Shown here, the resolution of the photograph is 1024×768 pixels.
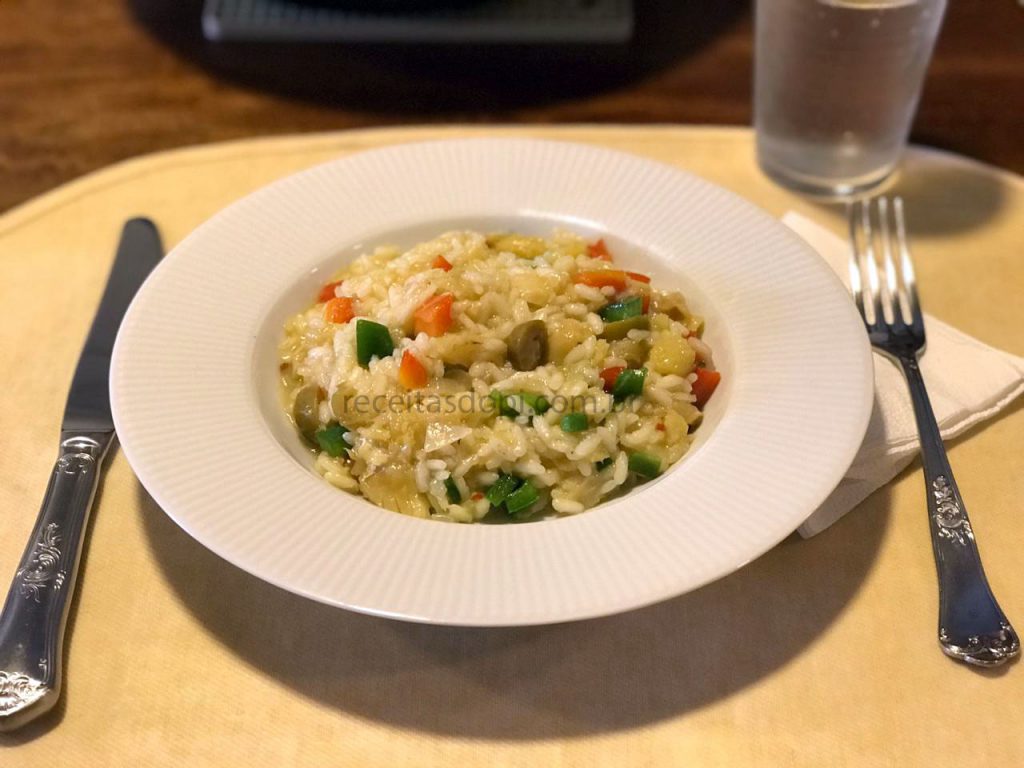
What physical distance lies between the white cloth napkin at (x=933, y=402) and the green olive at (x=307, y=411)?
104 centimetres

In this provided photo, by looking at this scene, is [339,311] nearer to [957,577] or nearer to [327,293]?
[327,293]

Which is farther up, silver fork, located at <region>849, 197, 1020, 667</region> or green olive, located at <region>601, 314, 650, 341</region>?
green olive, located at <region>601, 314, 650, 341</region>

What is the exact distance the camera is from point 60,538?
71.4 inches

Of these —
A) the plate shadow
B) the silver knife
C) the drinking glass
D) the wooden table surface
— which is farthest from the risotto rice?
the wooden table surface

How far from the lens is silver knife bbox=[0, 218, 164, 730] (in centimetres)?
157

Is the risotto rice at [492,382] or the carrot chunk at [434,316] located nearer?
the risotto rice at [492,382]

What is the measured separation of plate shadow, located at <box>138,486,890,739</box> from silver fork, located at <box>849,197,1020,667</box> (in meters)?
0.16

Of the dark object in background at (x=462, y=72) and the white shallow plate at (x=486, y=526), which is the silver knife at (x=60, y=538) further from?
the dark object in background at (x=462, y=72)

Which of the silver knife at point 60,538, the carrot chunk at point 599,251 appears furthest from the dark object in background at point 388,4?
the carrot chunk at point 599,251

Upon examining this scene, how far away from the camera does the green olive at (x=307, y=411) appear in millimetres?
1984

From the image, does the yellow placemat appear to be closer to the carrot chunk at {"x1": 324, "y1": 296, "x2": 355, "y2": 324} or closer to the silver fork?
the silver fork

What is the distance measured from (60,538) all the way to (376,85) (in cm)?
220

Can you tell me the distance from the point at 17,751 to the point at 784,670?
52.2 inches

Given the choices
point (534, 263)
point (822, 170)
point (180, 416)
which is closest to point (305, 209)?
point (534, 263)
